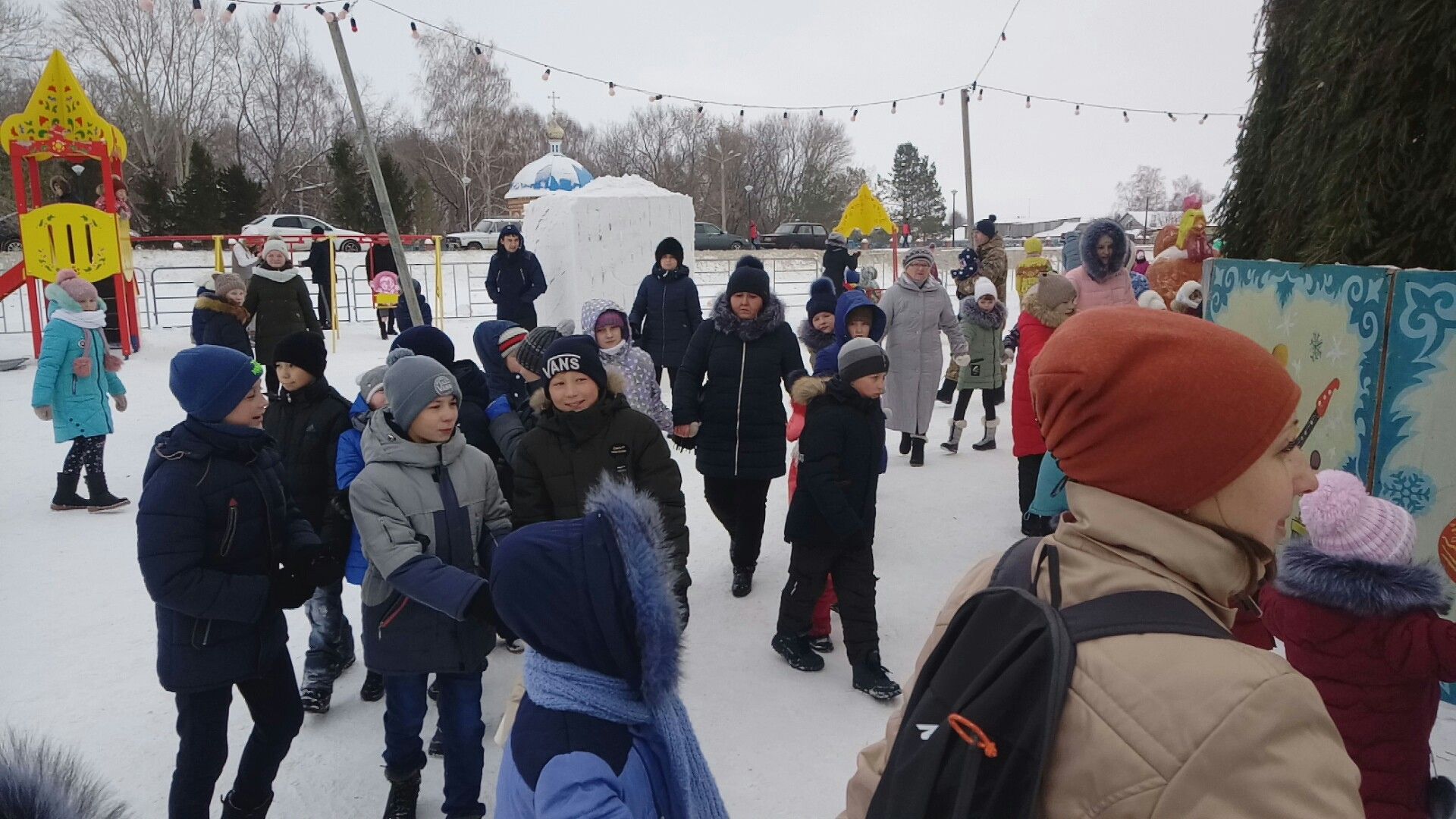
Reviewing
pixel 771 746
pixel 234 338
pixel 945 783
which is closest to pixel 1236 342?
pixel 945 783

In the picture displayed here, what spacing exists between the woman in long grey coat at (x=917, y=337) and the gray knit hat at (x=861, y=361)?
3.22 metres

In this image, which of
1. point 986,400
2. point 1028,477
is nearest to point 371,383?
point 1028,477

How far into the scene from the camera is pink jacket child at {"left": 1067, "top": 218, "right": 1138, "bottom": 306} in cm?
559

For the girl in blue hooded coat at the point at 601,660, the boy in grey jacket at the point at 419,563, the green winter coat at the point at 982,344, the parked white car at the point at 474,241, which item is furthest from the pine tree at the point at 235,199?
the girl in blue hooded coat at the point at 601,660

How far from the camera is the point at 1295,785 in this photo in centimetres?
92

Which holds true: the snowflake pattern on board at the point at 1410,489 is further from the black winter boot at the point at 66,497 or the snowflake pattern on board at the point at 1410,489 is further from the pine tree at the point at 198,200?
the pine tree at the point at 198,200

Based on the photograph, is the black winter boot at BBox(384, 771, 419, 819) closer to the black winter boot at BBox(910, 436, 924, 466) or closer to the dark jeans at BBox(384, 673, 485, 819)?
the dark jeans at BBox(384, 673, 485, 819)

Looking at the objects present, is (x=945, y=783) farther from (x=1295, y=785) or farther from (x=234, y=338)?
(x=234, y=338)

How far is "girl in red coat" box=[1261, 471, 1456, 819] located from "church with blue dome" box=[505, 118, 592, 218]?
27.4 metres

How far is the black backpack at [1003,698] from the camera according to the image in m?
1.02

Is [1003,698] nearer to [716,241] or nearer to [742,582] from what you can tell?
[742,582]

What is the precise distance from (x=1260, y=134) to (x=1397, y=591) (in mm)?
2974

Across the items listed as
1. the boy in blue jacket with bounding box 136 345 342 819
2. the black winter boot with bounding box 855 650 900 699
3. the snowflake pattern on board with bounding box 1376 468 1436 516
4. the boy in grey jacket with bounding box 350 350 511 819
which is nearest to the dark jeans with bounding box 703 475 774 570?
the black winter boot with bounding box 855 650 900 699

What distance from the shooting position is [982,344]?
7.58 meters
